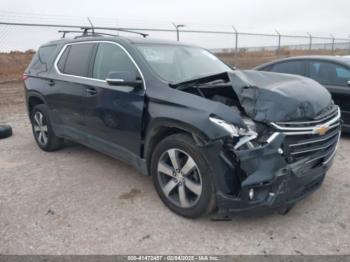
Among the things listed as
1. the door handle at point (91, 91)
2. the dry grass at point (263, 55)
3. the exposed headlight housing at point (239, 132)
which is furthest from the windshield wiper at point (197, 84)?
the dry grass at point (263, 55)

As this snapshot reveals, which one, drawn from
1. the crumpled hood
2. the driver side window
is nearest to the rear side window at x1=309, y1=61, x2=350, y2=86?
the crumpled hood

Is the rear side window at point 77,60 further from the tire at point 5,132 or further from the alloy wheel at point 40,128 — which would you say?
the tire at point 5,132

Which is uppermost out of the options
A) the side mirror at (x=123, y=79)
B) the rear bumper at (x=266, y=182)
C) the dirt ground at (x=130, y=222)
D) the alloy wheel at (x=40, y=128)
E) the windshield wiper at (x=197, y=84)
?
the side mirror at (x=123, y=79)

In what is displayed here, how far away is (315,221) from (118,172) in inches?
101

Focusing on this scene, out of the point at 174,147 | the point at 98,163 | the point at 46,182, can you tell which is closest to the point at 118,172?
the point at 98,163

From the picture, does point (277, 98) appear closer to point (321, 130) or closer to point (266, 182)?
point (321, 130)

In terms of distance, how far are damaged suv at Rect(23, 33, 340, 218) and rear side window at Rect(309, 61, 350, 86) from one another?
2.48 m

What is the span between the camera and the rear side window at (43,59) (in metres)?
5.32

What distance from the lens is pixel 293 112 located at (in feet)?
10.0

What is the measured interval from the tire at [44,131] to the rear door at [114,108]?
49.5 inches

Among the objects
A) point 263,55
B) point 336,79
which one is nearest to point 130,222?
point 336,79

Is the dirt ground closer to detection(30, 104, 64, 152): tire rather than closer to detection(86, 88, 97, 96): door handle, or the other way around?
detection(30, 104, 64, 152): tire

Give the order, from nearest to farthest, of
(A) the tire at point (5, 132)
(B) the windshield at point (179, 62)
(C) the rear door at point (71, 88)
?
(B) the windshield at point (179, 62) → (C) the rear door at point (71, 88) → (A) the tire at point (5, 132)

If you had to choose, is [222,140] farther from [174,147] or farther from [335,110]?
[335,110]
